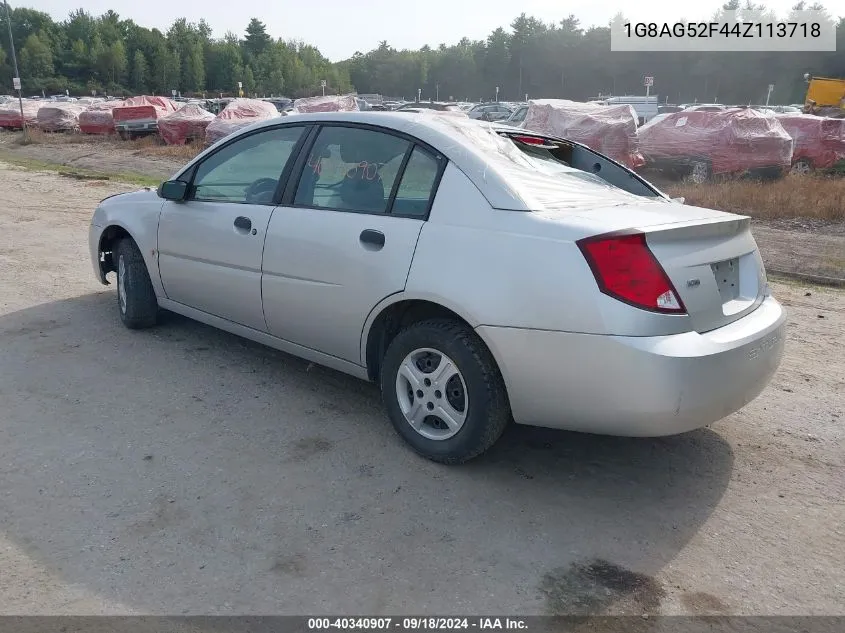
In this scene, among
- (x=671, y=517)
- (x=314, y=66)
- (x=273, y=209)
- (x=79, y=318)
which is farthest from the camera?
(x=314, y=66)

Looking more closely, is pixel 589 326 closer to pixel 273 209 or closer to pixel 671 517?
pixel 671 517

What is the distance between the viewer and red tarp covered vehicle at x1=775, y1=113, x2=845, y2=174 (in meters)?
15.6

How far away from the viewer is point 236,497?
3.17 meters

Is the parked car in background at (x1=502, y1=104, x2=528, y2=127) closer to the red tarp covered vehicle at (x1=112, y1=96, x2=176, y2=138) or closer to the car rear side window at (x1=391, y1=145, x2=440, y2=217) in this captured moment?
the red tarp covered vehicle at (x1=112, y1=96, x2=176, y2=138)

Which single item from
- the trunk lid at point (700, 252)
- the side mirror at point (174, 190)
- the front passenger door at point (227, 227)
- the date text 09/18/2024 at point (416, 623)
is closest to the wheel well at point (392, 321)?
the trunk lid at point (700, 252)

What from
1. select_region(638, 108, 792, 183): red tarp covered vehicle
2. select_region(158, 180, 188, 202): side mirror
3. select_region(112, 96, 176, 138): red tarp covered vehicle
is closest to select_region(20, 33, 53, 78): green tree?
select_region(112, 96, 176, 138): red tarp covered vehicle

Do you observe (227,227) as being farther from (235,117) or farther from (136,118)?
(136,118)

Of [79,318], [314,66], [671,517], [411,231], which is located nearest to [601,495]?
[671,517]

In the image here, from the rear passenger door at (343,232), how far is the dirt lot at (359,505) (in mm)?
562

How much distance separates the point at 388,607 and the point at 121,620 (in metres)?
0.91

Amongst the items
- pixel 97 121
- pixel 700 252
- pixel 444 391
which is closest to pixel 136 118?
pixel 97 121

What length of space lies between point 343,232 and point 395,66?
131 m

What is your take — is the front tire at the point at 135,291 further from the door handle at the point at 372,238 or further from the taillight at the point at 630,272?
the taillight at the point at 630,272

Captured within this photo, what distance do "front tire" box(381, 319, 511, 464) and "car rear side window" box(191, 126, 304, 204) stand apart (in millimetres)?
1390
